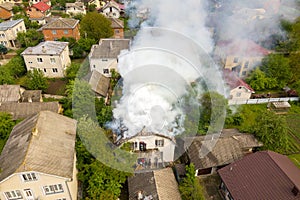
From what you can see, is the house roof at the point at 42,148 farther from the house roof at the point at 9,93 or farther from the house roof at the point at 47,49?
the house roof at the point at 47,49

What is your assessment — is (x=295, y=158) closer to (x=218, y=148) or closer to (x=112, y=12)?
(x=218, y=148)

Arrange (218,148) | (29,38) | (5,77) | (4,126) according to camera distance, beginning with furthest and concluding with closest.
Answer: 1. (29,38)
2. (5,77)
3. (4,126)
4. (218,148)

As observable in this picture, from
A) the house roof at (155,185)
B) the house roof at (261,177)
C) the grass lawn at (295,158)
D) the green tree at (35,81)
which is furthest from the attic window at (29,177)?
the grass lawn at (295,158)

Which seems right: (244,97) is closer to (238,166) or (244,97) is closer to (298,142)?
(298,142)

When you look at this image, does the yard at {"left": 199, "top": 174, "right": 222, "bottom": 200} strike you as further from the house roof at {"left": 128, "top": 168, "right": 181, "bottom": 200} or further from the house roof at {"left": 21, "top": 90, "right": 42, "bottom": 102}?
the house roof at {"left": 21, "top": 90, "right": 42, "bottom": 102}

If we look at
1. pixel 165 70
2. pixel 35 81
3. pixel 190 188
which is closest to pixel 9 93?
pixel 35 81

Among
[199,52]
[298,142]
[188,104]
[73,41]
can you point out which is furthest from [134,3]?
[298,142]
